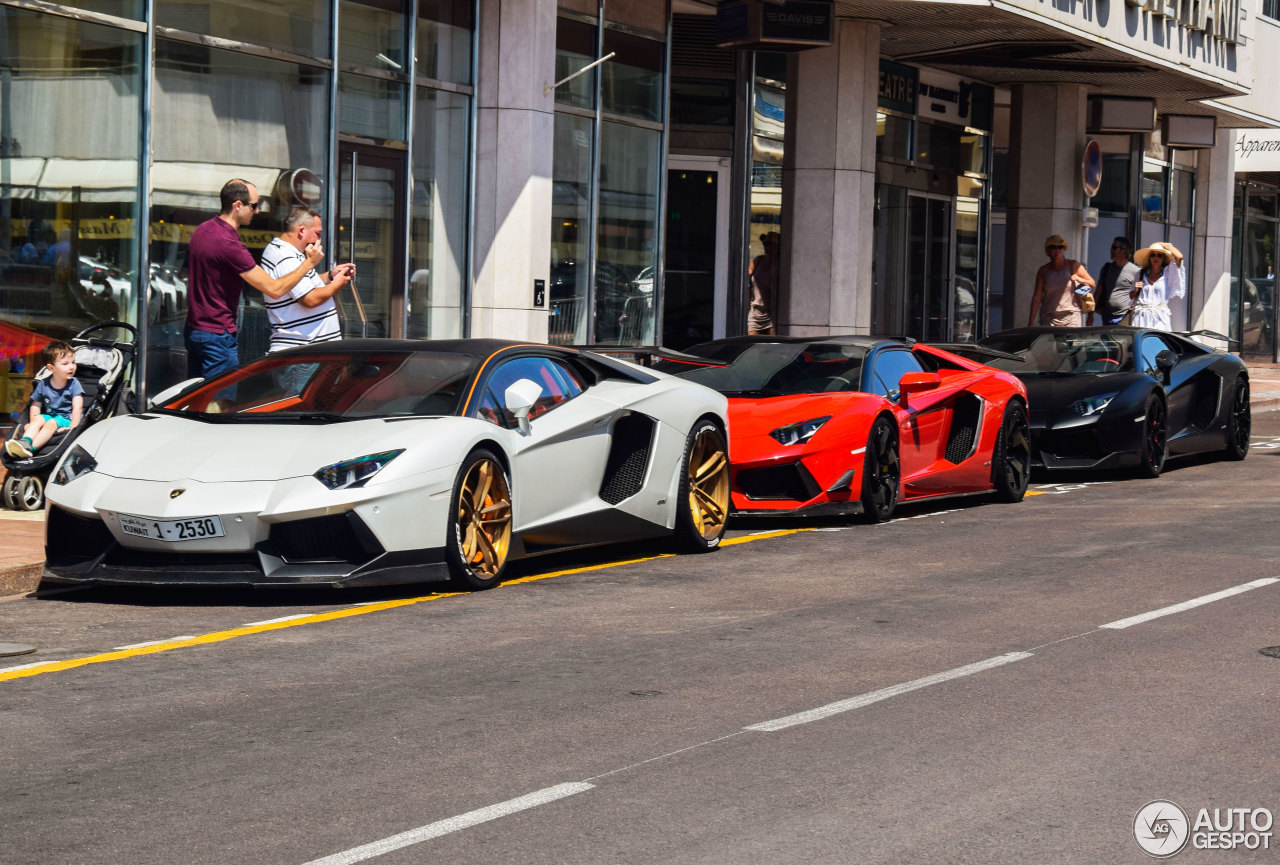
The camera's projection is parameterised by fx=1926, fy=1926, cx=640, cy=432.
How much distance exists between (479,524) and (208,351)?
3797 mm

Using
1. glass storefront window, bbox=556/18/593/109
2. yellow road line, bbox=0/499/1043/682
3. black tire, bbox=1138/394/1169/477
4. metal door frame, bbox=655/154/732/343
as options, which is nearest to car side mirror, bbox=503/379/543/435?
yellow road line, bbox=0/499/1043/682

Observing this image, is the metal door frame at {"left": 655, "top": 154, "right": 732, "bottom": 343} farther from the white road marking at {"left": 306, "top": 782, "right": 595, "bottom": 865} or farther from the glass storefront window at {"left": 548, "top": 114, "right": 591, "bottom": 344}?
the white road marking at {"left": 306, "top": 782, "right": 595, "bottom": 865}

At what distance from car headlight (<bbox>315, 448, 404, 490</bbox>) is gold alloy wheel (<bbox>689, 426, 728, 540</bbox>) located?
2.73m

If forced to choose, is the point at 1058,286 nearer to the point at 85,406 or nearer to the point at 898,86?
the point at 898,86

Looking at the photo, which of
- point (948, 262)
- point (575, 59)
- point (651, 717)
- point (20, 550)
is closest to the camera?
point (651, 717)

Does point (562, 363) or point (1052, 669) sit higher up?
point (562, 363)

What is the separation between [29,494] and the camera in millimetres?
12062

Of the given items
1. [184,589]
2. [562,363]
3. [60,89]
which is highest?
[60,89]

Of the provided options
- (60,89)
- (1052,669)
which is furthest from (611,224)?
(1052,669)

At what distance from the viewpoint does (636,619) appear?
8.72 metres

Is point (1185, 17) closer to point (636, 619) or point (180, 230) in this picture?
point (180, 230)

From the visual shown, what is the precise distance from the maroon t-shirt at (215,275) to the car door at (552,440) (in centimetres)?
295

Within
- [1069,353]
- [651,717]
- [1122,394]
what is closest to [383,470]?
[651,717]

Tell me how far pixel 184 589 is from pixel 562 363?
2521mm
